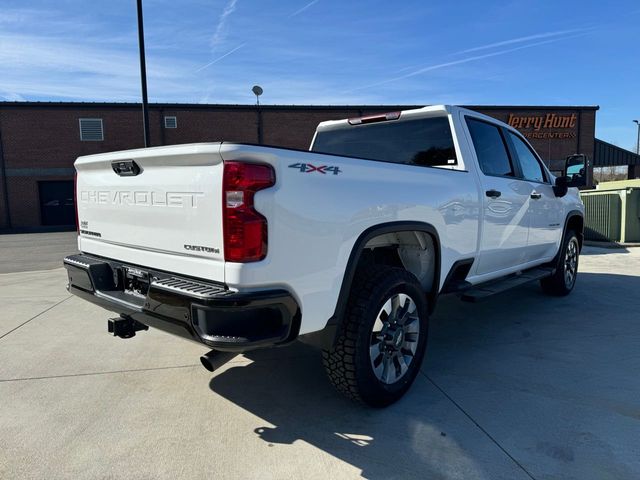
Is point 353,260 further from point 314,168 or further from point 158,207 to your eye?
point 158,207

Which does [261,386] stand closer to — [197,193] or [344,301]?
[344,301]

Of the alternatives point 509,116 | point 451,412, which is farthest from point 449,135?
point 509,116

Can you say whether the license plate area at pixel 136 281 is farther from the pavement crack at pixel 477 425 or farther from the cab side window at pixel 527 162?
the cab side window at pixel 527 162

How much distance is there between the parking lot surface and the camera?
252 cm

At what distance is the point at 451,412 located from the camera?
3.07 metres

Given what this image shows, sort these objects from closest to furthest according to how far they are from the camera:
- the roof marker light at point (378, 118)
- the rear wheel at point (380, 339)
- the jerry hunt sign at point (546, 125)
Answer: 1. the rear wheel at point (380, 339)
2. the roof marker light at point (378, 118)
3. the jerry hunt sign at point (546, 125)

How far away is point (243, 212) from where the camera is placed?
228cm

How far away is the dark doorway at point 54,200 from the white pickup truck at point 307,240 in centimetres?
2377

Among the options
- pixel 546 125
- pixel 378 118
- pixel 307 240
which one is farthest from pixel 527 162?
pixel 546 125

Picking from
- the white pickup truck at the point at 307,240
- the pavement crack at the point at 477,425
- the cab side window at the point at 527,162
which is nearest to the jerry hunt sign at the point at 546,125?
the cab side window at the point at 527,162

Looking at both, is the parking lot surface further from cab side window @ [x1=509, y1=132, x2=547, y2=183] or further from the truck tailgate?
cab side window @ [x1=509, y1=132, x2=547, y2=183]

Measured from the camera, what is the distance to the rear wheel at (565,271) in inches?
236

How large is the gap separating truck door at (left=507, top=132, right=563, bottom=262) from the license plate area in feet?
12.4

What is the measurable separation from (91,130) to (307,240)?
83.1 ft
